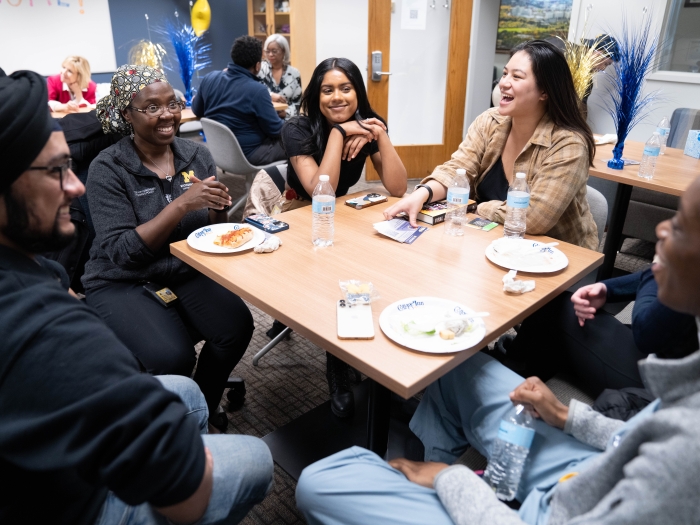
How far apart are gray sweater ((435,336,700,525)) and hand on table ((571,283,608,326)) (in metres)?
0.64

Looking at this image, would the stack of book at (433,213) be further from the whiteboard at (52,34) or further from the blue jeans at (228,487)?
the whiteboard at (52,34)

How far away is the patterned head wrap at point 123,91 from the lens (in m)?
1.87

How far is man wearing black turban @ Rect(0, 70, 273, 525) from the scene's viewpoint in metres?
0.74

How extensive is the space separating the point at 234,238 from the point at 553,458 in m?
A: 1.13

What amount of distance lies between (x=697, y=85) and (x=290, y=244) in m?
4.09

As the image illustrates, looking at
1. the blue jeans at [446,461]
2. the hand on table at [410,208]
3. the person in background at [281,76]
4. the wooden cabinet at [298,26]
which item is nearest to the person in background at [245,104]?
the person in background at [281,76]

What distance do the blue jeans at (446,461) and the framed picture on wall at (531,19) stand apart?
19.1ft

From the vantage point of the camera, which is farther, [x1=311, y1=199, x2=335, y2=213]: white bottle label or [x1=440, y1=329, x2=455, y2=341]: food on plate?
[x1=311, y1=199, x2=335, y2=213]: white bottle label

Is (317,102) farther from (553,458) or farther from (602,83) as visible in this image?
(602,83)

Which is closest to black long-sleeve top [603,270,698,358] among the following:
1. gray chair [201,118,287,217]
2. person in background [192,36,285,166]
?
gray chair [201,118,287,217]

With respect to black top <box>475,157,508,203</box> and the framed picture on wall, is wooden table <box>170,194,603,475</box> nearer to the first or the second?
black top <box>475,157,508,203</box>

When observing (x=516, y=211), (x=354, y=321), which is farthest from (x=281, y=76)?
(x=354, y=321)

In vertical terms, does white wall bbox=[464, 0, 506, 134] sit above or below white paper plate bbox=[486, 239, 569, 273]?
above

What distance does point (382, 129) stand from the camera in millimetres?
2344
